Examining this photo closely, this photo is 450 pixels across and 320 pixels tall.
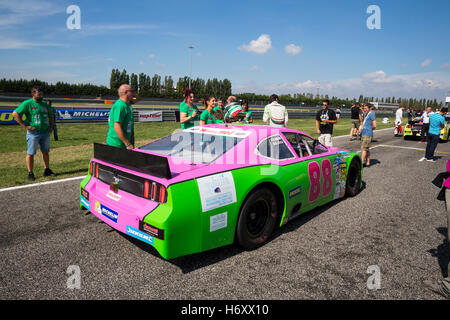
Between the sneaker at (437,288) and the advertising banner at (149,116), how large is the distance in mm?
18266

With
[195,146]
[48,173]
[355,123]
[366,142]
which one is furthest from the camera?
[355,123]

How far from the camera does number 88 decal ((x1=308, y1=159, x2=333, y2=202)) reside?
389 centimetres

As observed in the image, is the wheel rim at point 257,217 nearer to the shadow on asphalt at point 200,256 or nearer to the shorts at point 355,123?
the shadow on asphalt at point 200,256

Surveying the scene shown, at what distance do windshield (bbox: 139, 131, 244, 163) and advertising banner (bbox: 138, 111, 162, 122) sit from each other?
1604cm

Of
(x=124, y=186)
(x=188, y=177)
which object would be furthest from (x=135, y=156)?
(x=188, y=177)

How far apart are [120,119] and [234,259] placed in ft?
7.82

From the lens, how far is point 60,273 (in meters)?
2.62

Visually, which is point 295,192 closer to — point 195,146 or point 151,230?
point 195,146

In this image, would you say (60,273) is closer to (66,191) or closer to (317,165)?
(66,191)

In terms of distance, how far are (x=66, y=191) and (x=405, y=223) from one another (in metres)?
5.35

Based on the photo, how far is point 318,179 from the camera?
403 cm

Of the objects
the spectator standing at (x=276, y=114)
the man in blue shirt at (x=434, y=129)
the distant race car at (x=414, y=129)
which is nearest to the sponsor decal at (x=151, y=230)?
the spectator standing at (x=276, y=114)

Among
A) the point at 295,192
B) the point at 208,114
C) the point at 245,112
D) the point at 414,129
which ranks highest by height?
the point at 245,112

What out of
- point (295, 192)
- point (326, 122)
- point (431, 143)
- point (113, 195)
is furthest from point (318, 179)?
point (431, 143)
